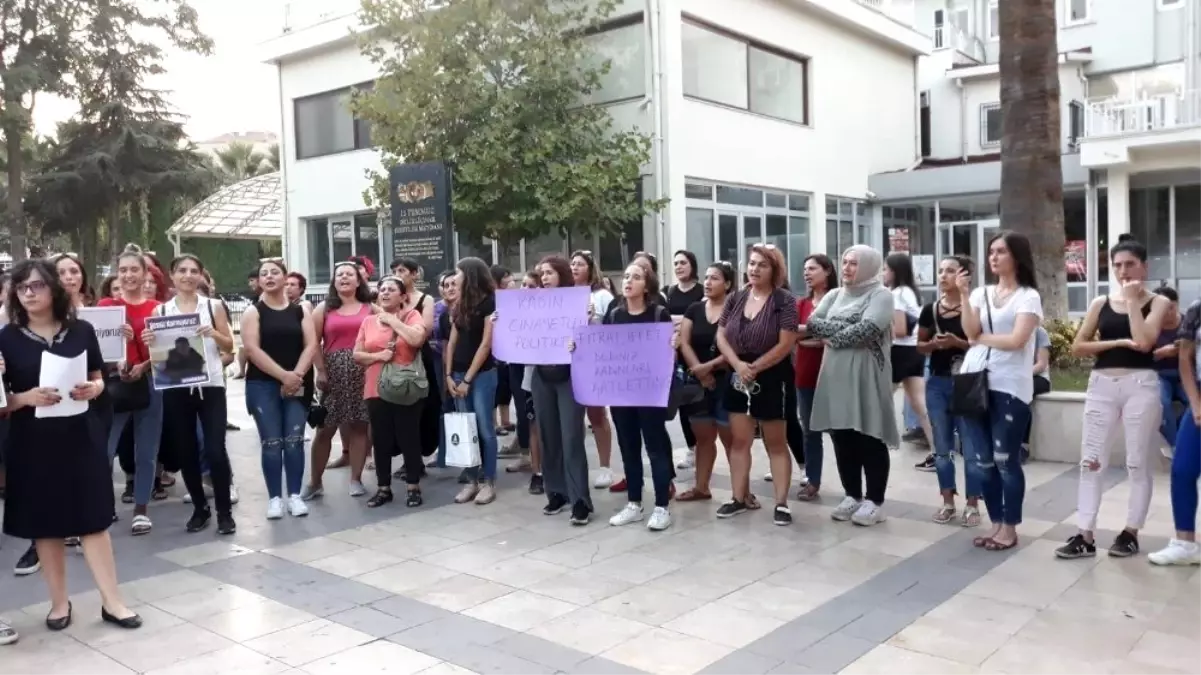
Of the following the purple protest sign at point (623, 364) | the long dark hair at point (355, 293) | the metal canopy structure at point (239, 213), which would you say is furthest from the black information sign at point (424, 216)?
the metal canopy structure at point (239, 213)

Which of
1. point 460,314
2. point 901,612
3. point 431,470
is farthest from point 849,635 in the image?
point 431,470

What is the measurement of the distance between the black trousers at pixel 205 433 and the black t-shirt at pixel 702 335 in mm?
3252

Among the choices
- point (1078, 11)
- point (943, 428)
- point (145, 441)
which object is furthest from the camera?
point (1078, 11)

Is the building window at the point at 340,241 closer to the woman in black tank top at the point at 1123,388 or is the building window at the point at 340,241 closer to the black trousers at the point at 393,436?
the black trousers at the point at 393,436

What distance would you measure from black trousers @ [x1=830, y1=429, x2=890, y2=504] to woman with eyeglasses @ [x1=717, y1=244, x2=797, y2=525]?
37 centimetres

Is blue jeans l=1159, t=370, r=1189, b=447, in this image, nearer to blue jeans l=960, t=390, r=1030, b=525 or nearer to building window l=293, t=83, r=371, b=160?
blue jeans l=960, t=390, r=1030, b=525

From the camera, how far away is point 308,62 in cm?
2142

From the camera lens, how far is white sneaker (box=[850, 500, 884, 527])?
251 inches

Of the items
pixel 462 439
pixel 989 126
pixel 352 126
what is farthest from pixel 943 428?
pixel 989 126

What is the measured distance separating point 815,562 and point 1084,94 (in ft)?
73.4

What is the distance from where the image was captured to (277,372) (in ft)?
21.8

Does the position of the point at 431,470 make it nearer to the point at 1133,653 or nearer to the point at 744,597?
the point at 744,597

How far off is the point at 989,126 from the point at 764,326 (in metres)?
20.2

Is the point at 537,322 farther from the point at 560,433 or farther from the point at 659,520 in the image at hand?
the point at 659,520
